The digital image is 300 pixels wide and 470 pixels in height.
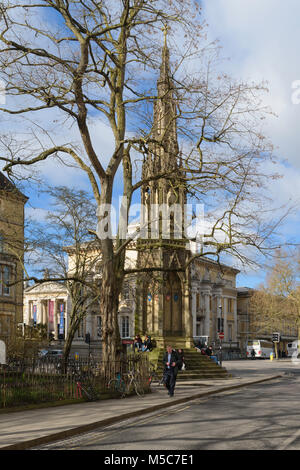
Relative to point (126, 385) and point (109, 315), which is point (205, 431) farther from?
point (109, 315)

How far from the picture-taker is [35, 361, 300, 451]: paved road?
982cm

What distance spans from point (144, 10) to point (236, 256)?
847 cm

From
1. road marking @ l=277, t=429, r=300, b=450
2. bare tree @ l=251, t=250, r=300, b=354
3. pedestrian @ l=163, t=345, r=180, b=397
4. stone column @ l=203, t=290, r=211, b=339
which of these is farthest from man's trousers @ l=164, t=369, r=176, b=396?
stone column @ l=203, t=290, r=211, b=339

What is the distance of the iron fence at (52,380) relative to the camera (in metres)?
15.0

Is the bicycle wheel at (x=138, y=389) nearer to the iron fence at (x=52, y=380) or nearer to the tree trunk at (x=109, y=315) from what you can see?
the iron fence at (x=52, y=380)

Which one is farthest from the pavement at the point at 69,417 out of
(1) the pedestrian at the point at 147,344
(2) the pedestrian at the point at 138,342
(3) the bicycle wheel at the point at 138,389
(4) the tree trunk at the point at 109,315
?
(2) the pedestrian at the point at 138,342

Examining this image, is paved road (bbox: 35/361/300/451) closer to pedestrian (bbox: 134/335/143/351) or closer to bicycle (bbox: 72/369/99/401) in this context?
bicycle (bbox: 72/369/99/401)

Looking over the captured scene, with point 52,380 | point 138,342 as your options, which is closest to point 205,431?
point 52,380

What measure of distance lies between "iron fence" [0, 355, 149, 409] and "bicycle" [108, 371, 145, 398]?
0.16 metres

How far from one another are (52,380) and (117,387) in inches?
111

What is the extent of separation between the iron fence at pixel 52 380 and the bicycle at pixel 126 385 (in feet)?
0.53

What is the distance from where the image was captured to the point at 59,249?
31.9m

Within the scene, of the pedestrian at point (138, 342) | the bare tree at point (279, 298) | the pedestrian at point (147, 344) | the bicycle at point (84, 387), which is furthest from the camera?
the bare tree at point (279, 298)

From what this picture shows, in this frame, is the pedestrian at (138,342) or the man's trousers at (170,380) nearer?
the man's trousers at (170,380)
